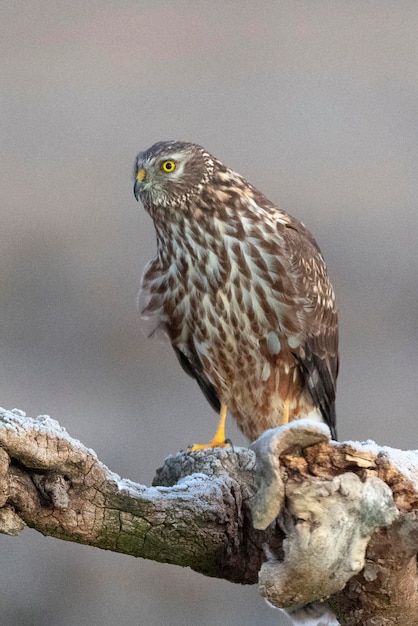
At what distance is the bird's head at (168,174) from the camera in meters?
2.97

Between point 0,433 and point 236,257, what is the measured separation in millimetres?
1383

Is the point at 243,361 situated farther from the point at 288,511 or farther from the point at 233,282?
the point at 288,511

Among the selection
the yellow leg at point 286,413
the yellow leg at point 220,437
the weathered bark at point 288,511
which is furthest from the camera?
the yellow leg at point 286,413

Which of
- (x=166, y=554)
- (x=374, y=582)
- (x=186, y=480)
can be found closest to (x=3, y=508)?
(x=166, y=554)

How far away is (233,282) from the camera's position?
2.97 meters

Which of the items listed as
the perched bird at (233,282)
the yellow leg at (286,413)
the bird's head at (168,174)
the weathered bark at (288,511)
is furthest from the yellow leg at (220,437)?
the weathered bark at (288,511)

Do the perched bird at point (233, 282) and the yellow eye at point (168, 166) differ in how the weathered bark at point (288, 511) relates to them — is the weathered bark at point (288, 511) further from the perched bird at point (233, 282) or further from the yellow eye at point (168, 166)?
the yellow eye at point (168, 166)

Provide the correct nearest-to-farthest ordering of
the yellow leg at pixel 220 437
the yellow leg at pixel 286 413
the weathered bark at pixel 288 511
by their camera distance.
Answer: the weathered bark at pixel 288 511 < the yellow leg at pixel 220 437 < the yellow leg at pixel 286 413

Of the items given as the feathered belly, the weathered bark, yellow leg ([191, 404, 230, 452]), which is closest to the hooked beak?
the feathered belly

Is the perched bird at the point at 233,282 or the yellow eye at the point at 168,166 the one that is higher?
the yellow eye at the point at 168,166

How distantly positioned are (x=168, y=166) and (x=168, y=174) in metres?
0.02

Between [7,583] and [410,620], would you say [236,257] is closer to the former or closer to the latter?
[410,620]

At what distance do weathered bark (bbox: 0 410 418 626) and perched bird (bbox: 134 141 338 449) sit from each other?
100cm

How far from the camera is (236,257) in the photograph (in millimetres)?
2986
